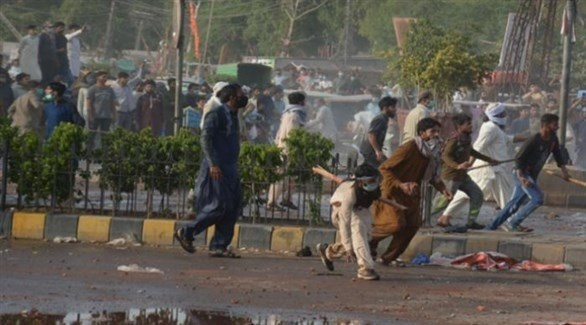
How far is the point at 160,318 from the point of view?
958 centimetres

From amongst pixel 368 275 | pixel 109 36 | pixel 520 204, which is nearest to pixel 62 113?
pixel 520 204

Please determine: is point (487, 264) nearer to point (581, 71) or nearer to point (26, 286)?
point (26, 286)

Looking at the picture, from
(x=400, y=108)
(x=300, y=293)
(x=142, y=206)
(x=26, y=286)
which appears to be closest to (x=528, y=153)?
(x=142, y=206)

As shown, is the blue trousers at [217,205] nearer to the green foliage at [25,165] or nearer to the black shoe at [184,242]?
the black shoe at [184,242]

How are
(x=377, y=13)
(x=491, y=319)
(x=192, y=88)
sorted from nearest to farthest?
1. (x=491, y=319)
2. (x=192, y=88)
3. (x=377, y=13)

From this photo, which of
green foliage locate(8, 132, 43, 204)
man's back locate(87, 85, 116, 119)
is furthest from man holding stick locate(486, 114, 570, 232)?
man's back locate(87, 85, 116, 119)

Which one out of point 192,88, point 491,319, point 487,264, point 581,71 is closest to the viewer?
point 491,319

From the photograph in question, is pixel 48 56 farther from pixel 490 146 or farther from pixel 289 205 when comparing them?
pixel 289 205

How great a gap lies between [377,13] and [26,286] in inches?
2027

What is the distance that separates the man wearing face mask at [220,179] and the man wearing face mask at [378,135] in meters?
2.88

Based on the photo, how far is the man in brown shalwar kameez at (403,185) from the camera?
→ 1309 centimetres

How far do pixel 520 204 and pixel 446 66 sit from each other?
1282 cm

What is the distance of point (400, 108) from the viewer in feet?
114

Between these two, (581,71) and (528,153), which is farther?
(581,71)
